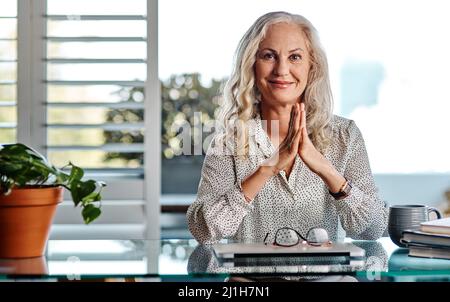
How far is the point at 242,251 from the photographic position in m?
2.09

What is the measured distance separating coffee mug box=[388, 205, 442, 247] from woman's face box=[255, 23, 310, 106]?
71cm

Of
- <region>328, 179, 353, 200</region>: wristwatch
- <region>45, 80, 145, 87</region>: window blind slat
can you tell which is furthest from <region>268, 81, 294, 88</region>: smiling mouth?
<region>45, 80, 145, 87</region>: window blind slat

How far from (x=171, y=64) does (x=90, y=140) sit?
3963 mm

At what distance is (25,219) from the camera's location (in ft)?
6.89

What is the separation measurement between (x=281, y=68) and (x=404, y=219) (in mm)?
806

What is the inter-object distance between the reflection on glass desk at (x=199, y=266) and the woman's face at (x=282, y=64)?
33.3 inches

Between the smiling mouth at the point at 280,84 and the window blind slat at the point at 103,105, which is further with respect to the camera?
the window blind slat at the point at 103,105

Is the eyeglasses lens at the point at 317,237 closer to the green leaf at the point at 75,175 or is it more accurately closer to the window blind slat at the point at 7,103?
the green leaf at the point at 75,175

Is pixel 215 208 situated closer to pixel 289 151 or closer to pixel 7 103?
pixel 289 151

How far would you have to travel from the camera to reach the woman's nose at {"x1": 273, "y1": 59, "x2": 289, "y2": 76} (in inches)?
114

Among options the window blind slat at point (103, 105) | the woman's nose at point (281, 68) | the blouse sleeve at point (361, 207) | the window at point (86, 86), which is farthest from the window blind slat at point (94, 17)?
the blouse sleeve at point (361, 207)

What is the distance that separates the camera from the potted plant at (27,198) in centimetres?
207

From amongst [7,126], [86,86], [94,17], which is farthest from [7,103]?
[94,17]
